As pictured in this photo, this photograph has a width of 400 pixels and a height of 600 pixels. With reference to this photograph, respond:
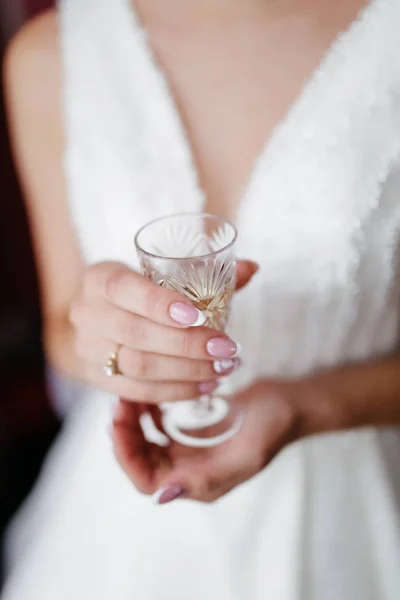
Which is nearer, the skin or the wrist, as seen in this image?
the skin

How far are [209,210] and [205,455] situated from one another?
39 centimetres

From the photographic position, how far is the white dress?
79 cm

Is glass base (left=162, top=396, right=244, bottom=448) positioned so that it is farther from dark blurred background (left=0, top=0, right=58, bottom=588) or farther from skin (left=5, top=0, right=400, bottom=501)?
dark blurred background (left=0, top=0, right=58, bottom=588)

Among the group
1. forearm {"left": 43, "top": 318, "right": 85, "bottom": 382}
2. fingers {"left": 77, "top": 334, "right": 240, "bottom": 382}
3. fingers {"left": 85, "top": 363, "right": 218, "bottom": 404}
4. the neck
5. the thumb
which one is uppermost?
the neck

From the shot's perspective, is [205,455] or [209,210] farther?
[209,210]

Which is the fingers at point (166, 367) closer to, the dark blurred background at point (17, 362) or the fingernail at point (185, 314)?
the fingernail at point (185, 314)

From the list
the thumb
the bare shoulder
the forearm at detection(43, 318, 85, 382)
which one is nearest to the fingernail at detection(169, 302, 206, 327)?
the thumb

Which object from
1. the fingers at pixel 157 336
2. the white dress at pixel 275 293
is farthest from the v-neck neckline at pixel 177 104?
the fingers at pixel 157 336

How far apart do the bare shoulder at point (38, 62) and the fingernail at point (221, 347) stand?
25.3 inches

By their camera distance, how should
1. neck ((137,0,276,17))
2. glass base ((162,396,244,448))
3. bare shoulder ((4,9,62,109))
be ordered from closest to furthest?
glass base ((162,396,244,448))
neck ((137,0,276,17))
bare shoulder ((4,9,62,109))

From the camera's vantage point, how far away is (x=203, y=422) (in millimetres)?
813

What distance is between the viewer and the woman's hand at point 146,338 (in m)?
0.59

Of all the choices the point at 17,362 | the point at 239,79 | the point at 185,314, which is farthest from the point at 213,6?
the point at 17,362

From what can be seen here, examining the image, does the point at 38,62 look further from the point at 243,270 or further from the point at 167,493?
the point at 167,493
